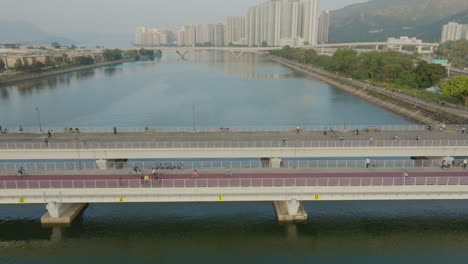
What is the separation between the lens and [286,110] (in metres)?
65.6

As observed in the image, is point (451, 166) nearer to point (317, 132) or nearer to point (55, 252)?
point (317, 132)

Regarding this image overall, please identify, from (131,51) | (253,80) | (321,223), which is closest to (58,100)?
(253,80)

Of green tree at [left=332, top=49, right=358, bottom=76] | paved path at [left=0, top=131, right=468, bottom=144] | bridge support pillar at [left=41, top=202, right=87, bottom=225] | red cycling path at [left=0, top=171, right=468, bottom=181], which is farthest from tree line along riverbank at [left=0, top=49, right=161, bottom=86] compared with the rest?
green tree at [left=332, top=49, right=358, bottom=76]

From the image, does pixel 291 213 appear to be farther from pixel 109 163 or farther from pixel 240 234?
pixel 109 163

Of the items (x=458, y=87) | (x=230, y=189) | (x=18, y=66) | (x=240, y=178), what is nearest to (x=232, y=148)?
(x=240, y=178)

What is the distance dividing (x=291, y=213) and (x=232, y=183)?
199 inches

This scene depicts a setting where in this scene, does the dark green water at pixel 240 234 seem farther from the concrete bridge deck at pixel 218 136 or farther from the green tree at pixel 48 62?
the green tree at pixel 48 62

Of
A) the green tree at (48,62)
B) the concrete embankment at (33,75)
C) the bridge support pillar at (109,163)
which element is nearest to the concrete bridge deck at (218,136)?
the bridge support pillar at (109,163)

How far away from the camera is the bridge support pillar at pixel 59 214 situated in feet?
80.2

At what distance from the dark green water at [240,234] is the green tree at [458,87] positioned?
31.3m

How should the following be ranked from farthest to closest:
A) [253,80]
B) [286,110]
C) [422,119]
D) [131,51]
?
[131,51]
[253,80]
[286,110]
[422,119]

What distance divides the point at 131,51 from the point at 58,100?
12561 centimetres

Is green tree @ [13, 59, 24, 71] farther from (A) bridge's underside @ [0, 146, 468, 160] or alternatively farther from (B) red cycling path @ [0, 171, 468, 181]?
(B) red cycling path @ [0, 171, 468, 181]

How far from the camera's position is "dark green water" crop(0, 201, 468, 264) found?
22.8 meters
